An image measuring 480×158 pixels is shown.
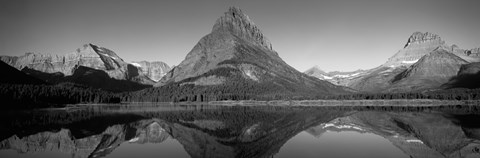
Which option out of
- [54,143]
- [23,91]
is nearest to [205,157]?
[54,143]

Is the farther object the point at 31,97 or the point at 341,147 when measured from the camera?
the point at 31,97

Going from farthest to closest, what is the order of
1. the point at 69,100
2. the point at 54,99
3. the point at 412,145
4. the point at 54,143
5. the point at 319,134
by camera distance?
the point at 69,100, the point at 54,99, the point at 319,134, the point at 54,143, the point at 412,145

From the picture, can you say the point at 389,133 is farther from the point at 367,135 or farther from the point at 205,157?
the point at 205,157

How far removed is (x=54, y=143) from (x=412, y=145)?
142 feet

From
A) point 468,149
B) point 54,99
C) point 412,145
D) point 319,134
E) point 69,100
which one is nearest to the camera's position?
point 468,149

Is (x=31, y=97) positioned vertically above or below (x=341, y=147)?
above

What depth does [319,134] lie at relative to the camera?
51.7 m

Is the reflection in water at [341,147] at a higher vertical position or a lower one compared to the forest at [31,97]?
lower

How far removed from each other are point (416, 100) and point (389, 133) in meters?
165

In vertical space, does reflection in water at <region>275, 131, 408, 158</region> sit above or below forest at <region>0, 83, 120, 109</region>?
below

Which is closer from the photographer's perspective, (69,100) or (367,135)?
(367,135)

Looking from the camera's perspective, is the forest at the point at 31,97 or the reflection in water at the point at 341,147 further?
the forest at the point at 31,97

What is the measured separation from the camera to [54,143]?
43.4 m

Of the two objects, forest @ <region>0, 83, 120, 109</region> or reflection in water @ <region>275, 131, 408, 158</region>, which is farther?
forest @ <region>0, 83, 120, 109</region>
